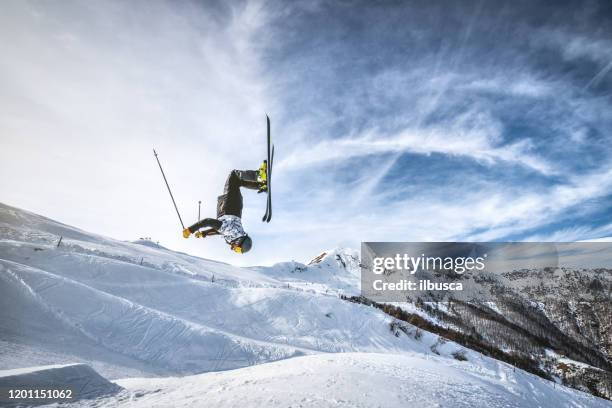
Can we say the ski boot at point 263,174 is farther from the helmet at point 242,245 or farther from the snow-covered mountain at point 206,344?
the snow-covered mountain at point 206,344

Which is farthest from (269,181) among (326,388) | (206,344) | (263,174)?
(206,344)

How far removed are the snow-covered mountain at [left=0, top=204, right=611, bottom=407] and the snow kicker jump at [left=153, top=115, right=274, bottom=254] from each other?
318 centimetres

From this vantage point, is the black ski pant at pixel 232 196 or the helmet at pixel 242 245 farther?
the helmet at pixel 242 245

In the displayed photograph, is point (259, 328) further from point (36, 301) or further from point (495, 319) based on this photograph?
point (495, 319)

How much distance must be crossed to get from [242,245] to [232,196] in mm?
1018

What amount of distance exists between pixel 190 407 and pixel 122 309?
A: 1436 centimetres

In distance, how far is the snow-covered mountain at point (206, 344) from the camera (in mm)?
6953

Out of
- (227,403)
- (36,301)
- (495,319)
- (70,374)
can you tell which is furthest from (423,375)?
(495,319)

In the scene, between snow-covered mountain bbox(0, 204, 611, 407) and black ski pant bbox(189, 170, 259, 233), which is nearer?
black ski pant bbox(189, 170, 259, 233)

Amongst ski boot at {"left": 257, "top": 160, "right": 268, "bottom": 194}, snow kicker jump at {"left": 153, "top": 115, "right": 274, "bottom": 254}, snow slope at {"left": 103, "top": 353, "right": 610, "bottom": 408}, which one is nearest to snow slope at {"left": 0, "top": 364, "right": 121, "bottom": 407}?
snow slope at {"left": 103, "top": 353, "right": 610, "bottom": 408}

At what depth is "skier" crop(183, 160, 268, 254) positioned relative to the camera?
5.95 metres

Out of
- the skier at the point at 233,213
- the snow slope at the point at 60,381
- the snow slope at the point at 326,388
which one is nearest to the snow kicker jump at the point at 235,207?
the skier at the point at 233,213

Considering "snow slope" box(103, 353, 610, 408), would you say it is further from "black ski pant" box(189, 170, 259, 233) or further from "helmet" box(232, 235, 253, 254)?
"black ski pant" box(189, 170, 259, 233)

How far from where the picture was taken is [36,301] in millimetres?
14758
